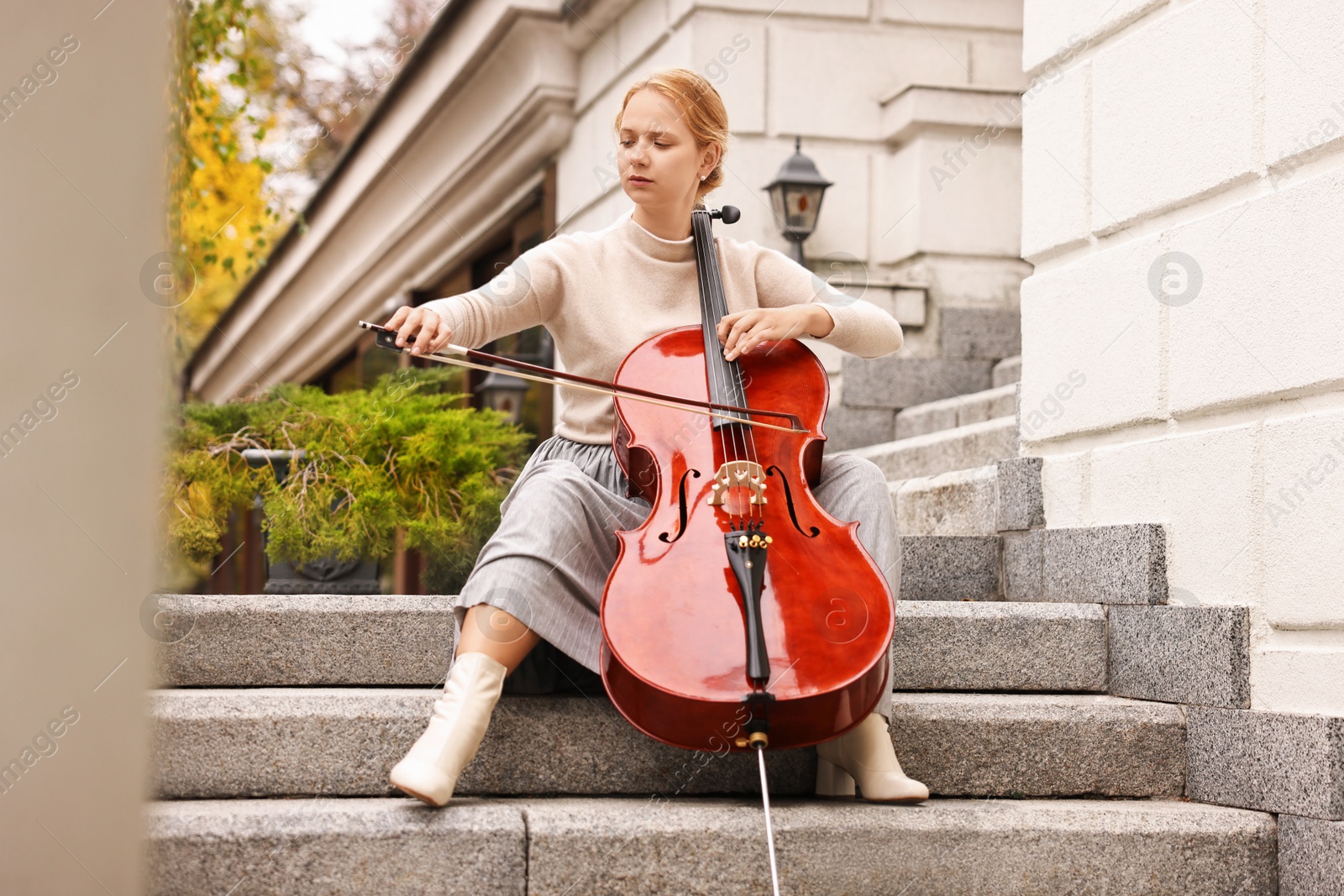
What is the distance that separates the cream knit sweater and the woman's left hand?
15cm

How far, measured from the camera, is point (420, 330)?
1.88 metres

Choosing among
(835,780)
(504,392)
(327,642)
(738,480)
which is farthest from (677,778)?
(504,392)

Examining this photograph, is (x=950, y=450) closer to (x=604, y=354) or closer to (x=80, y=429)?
(x=604, y=354)

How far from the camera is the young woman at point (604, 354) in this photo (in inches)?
74.2

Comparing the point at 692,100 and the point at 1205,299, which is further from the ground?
the point at 692,100

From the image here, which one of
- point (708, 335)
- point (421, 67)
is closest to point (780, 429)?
point (708, 335)

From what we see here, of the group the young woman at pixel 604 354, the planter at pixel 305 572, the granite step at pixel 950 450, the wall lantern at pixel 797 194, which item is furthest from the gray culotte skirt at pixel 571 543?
the wall lantern at pixel 797 194

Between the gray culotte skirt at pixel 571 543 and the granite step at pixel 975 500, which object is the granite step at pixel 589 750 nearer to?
the gray culotte skirt at pixel 571 543

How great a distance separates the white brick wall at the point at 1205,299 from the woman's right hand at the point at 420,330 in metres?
1.38

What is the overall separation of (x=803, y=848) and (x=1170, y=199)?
1.42 meters

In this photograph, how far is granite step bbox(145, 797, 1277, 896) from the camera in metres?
1.78

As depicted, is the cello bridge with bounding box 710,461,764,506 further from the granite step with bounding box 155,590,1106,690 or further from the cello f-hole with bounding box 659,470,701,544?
the granite step with bounding box 155,590,1106,690

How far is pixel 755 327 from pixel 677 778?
0.76 metres

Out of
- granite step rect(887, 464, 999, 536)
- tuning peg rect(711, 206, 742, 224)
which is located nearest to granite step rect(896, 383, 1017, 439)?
granite step rect(887, 464, 999, 536)
